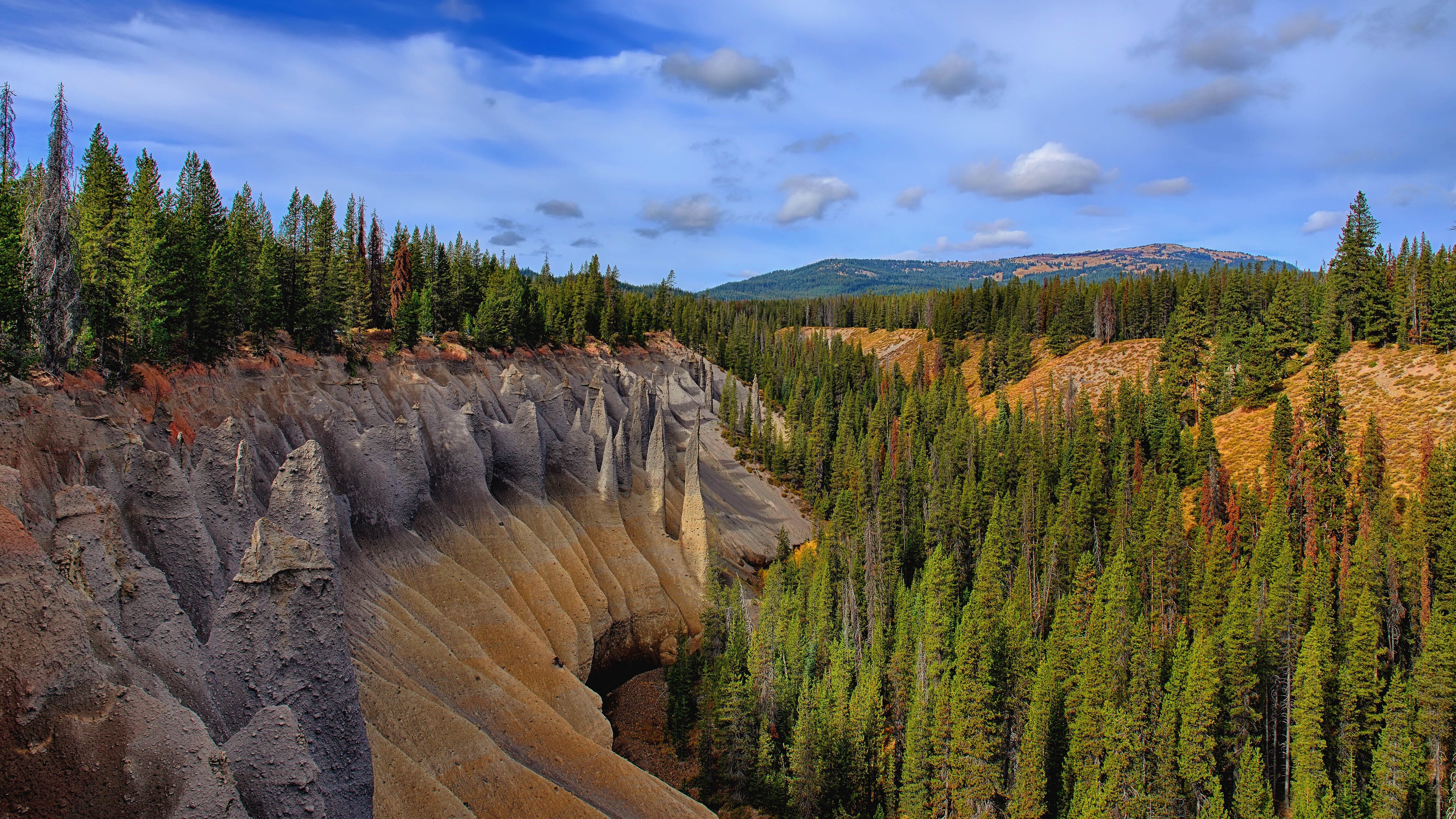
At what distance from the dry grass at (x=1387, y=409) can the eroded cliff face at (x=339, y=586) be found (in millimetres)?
44806

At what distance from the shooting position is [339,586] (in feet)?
56.4

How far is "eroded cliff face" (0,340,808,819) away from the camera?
30.8 ft

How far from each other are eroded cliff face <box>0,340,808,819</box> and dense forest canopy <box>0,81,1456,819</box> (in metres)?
5.56

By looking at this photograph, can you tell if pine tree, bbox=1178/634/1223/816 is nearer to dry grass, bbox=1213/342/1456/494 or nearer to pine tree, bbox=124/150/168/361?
dry grass, bbox=1213/342/1456/494

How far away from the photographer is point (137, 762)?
365 inches

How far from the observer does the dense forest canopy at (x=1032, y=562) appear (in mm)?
33812

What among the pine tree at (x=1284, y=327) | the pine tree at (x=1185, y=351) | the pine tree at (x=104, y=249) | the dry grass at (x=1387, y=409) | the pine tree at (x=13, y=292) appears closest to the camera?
the pine tree at (x=13, y=292)

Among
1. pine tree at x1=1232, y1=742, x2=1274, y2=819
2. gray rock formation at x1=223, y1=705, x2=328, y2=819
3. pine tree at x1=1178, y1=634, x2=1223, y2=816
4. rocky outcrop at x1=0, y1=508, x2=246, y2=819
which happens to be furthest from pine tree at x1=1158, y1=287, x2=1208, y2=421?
rocky outcrop at x1=0, y1=508, x2=246, y2=819

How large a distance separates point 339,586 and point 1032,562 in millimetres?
56851

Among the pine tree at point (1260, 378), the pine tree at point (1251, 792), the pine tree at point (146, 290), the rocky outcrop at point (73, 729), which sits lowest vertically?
the pine tree at point (1251, 792)

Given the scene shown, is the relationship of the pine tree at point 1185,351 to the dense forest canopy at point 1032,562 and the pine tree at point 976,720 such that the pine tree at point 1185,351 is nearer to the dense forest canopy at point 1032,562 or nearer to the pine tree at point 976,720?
the dense forest canopy at point 1032,562

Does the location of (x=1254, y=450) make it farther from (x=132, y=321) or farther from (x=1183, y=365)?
(x=132, y=321)

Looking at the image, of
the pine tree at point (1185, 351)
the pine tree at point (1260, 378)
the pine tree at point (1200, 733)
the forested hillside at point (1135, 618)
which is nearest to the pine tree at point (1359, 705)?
the forested hillside at point (1135, 618)

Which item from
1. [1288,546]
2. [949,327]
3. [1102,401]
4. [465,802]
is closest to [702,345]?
[949,327]
